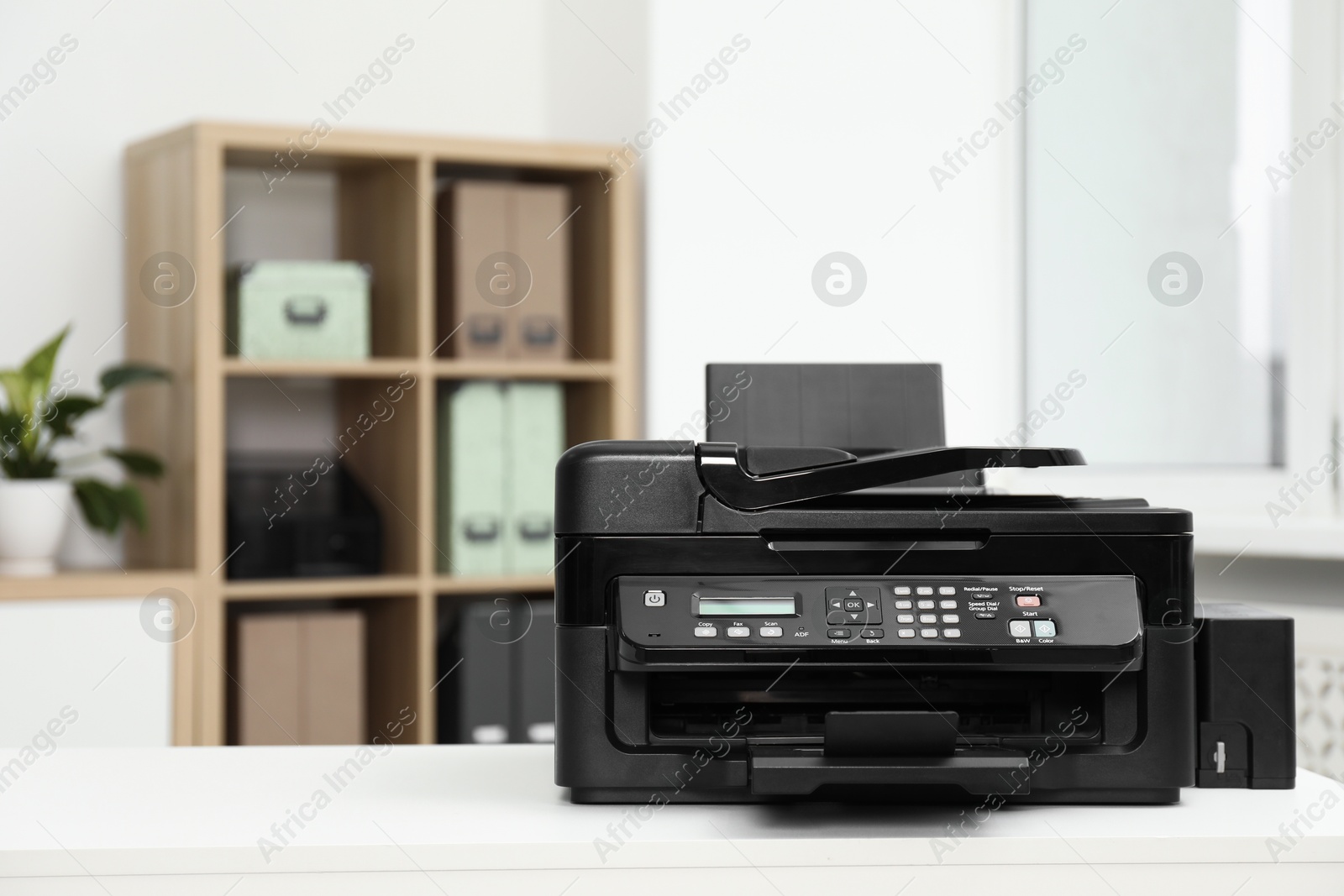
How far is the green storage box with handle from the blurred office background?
1.11ft

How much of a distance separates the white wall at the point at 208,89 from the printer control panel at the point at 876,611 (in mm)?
2138

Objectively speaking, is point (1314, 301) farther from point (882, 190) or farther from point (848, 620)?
point (848, 620)

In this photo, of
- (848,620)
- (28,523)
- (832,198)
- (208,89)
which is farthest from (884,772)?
(208,89)

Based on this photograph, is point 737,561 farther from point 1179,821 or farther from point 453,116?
point 453,116

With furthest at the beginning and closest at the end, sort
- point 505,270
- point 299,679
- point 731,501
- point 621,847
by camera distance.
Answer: point 505,270 < point 299,679 < point 731,501 < point 621,847

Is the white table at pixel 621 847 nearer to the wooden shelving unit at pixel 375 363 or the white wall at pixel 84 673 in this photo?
the white wall at pixel 84 673

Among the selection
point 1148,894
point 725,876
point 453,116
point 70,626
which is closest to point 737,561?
point 725,876

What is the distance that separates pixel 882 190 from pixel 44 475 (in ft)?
6.65

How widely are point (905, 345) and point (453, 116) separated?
4.17ft

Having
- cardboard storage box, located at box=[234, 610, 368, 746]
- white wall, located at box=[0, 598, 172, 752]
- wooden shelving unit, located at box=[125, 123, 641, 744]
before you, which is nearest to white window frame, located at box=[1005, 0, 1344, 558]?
wooden shelving unit, located at box=[125, 123, 641, 744]

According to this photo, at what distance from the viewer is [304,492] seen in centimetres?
287

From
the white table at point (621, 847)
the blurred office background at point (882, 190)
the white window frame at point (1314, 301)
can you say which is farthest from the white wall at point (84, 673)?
the white window frame at point (1314, 301)

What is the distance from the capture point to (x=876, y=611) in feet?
3.54

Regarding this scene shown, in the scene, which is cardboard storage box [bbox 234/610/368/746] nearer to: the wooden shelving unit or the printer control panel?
the wooden shelving unit
